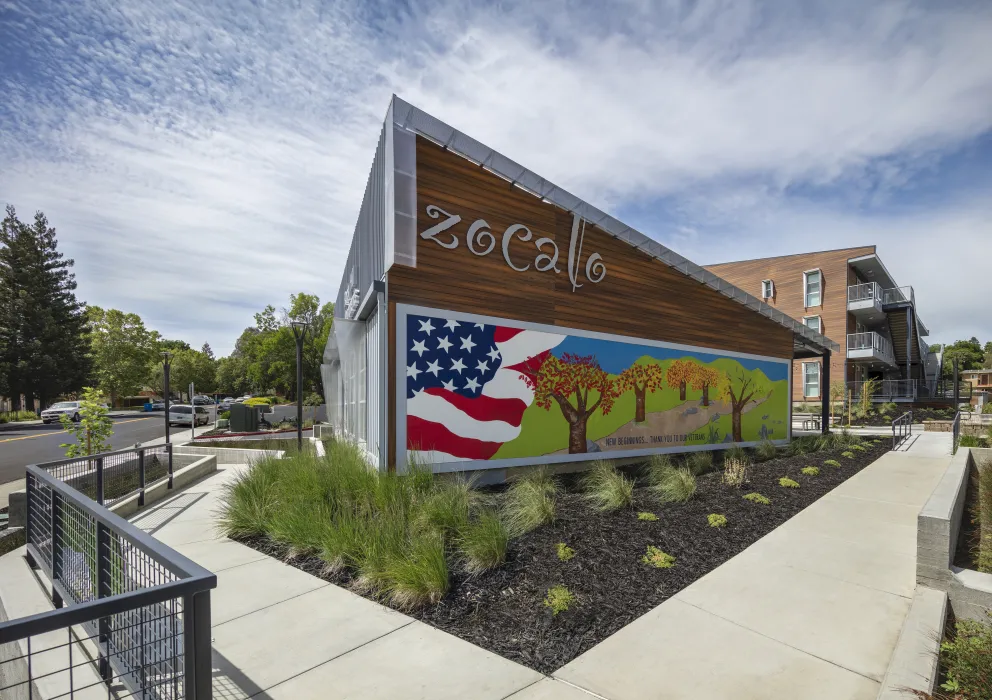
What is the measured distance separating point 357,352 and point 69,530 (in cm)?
751

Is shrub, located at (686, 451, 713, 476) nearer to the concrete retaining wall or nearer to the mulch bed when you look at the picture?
the mulch bed

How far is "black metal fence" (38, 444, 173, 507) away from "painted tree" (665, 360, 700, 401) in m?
11.9

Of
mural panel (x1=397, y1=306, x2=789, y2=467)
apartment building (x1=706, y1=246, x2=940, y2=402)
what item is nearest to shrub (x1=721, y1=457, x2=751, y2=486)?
mural panel (x1=397, y1=306, x2=789, y2=467)

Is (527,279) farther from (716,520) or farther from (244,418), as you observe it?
(244,418)

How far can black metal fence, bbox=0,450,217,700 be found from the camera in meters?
2.09

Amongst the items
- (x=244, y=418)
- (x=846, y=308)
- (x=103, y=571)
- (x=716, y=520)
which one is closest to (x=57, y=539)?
(x=103, y=571)

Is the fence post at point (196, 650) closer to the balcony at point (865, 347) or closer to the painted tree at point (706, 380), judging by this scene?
the painted tree at point (706, 380)

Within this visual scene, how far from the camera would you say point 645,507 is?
25.9 ft

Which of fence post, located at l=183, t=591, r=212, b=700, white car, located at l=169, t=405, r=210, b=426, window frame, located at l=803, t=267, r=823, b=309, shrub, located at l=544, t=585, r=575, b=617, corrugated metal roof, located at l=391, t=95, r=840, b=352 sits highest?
window frame, located at l=803, t=267, r=823, b=309

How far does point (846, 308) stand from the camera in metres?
33.0

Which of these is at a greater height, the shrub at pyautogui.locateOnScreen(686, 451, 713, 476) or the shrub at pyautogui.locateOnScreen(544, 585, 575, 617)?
the shrub at pyautogui.locateOnScreen(544, 585, 575, 617)

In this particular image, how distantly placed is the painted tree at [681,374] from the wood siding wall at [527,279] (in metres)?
0.64

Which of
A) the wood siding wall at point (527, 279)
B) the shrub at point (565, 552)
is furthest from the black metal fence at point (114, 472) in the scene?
the shrub at point (565, 552)

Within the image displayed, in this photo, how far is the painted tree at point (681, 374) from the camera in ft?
43.4
